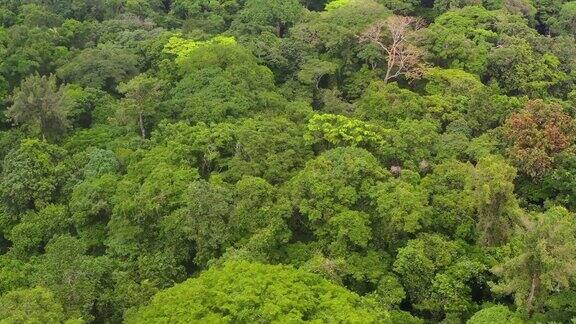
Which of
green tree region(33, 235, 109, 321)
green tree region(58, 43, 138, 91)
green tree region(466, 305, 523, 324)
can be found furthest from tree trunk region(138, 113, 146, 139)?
green tree region(466, 305, 523, 324)

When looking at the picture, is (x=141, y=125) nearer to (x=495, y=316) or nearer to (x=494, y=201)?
(x=494, y=201)

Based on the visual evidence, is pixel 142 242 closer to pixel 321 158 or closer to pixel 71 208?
pixel 71 208

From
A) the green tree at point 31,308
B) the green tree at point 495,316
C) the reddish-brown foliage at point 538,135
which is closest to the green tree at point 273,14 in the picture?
the reddish-brown foliage at point 538,135

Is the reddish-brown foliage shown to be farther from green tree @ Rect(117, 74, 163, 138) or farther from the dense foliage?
green tree @ Rect(117, 74, 163, 138)

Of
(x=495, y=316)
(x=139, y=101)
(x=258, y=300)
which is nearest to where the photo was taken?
(x=258, y=300)

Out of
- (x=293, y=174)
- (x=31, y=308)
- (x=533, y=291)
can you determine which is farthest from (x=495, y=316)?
(x=31, y=308)

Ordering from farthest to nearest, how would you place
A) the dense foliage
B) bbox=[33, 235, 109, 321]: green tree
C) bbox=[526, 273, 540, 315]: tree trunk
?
1. bbox=[33, 235, 109, 321]: green tree
2. the dense foliage
3. bbox=[526, 273, 540, 315]: tree trunk
